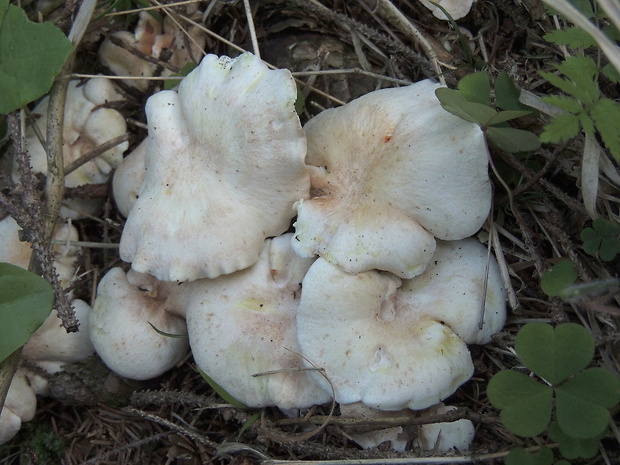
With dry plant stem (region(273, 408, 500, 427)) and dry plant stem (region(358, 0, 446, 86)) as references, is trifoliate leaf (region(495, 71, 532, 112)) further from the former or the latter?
dry plant stem (region(273, 408, 500, 427))

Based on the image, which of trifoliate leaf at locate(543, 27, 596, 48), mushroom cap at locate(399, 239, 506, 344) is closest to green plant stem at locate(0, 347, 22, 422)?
mushroom cap at locate(399, 239, 506, 344)

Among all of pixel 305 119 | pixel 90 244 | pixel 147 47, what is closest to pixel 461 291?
pixel 305 119

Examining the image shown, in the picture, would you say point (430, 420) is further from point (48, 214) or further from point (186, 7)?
point (186, 7)

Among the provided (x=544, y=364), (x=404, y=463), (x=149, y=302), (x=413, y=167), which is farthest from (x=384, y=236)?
(x=149, y=302)

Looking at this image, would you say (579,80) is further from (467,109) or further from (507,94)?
(507,94)

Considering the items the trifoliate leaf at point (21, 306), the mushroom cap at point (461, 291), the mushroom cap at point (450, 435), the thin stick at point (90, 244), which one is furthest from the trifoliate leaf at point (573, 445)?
the thin stick at point (90, 244)

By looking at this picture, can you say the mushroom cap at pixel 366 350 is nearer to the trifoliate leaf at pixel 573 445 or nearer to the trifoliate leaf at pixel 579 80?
the trifoliate leaf at pixel 573 445
